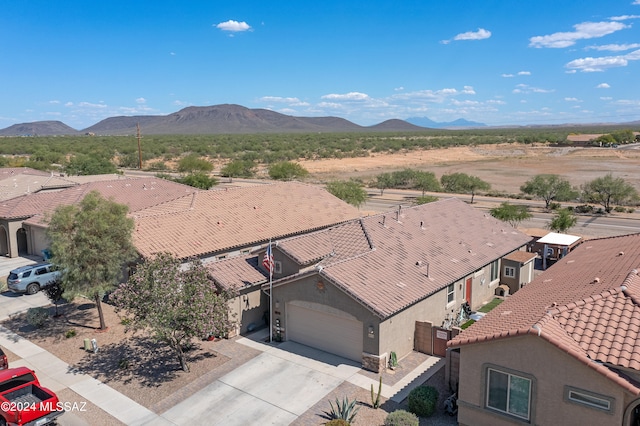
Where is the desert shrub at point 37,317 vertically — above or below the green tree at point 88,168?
below

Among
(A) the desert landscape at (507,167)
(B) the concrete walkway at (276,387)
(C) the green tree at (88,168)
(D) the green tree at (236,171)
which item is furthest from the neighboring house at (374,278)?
(D) the green tree at (236,171)

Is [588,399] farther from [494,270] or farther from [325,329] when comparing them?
[494,270]

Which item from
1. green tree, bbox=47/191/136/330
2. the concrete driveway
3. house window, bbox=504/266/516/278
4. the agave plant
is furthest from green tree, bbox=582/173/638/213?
green tree, bbox=47/191/136/330

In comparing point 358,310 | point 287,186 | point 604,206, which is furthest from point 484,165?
point 358,310

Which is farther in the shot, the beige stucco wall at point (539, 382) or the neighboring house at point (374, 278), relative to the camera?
the neighboring house at point (374, 278)

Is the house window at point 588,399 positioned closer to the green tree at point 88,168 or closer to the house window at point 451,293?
the house window at point 451,293

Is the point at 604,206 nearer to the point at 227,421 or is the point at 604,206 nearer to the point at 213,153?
the point at 227,421

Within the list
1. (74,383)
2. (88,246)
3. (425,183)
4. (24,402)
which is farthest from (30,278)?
(425,183)
